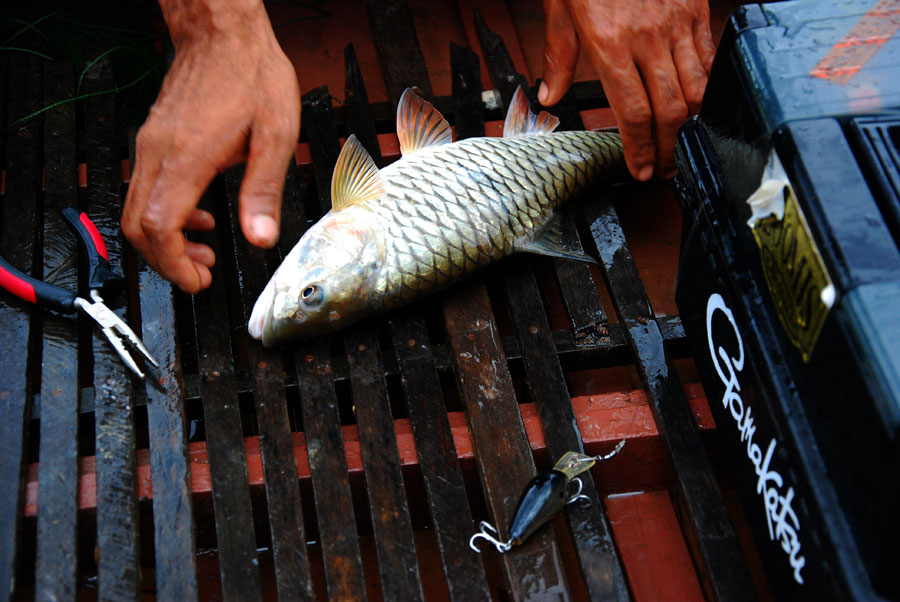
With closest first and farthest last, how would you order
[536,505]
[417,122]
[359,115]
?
[536,505] → [417,122] → [359,115]

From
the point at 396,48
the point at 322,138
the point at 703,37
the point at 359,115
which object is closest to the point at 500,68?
the point at 396,48

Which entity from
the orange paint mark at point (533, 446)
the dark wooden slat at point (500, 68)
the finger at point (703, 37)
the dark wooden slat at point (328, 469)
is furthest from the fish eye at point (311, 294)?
the finger at point (703, 37)

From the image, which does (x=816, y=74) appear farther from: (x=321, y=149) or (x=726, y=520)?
(x=321, y=149)

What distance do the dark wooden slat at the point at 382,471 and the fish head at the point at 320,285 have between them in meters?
0.12

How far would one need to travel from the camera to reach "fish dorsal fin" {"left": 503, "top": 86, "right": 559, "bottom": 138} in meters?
2.85

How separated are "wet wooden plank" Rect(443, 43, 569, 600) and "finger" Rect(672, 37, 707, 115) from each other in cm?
91

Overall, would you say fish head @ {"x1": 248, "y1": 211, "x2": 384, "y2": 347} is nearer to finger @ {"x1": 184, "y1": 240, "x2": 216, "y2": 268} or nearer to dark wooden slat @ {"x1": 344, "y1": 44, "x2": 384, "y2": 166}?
finger @ {"x1": 184, "y1": 240, "x2": 216, "y2": 268}

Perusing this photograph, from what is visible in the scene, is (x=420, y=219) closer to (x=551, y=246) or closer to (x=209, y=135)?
(x=551, y=246)

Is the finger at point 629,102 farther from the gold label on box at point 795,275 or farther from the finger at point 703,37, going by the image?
the gold label on box at point 795,275

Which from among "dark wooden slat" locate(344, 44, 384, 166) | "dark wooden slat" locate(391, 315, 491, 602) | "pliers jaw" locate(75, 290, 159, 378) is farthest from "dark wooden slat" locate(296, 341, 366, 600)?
"dark wooden slat" locate(344, 44, 384, 166)

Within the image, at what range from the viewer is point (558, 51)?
2.56 metres

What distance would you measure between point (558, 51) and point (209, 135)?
4.01ft

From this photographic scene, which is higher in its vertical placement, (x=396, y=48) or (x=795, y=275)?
(x=396, y=48)

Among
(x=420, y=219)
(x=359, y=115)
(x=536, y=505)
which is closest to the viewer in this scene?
(x=536, y=505)
